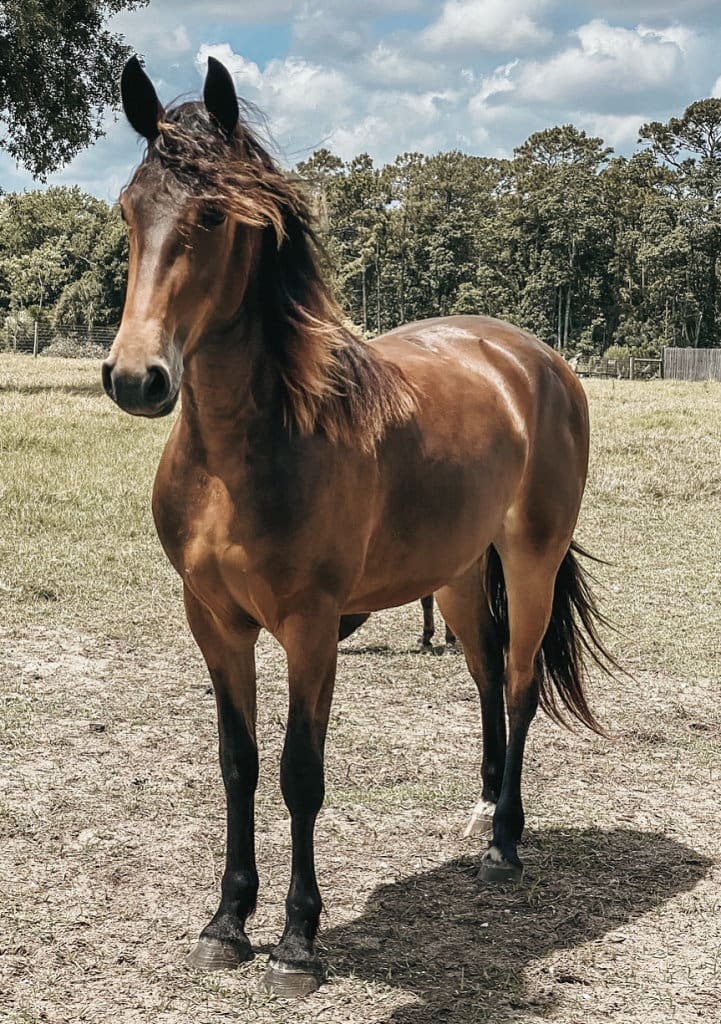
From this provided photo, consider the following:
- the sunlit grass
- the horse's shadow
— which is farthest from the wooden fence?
the horse's shadow

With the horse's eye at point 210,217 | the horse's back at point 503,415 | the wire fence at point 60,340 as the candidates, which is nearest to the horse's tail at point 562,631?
the horse's back at point 503,415

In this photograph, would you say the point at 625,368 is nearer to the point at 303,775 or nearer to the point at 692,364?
the point at 692,364

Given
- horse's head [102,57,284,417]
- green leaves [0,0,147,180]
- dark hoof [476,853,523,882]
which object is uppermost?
green leaves [0,0,147,180]

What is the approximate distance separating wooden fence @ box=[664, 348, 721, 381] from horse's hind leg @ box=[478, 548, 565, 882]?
46465 millimetres

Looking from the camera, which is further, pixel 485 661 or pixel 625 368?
pixel 625 368

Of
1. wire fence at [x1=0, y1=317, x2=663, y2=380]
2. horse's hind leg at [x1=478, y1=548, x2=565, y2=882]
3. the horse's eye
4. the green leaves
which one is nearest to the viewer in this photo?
the horse's eye

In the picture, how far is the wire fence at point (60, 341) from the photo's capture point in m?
37.9

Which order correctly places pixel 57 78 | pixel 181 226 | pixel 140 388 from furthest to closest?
pixel 57 78 → pixel 181 226 → pixel 140 388

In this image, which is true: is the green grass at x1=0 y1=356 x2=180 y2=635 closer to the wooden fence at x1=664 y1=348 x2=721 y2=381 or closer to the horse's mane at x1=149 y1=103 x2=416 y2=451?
the horse's mane at x1=149 y1=103 x2=416 y2=451

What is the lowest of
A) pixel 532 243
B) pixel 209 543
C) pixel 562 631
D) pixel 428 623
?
pixel 428 623

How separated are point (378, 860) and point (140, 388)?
233cm

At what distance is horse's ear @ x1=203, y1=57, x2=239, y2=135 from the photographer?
8.73ft

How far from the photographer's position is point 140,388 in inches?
93.0

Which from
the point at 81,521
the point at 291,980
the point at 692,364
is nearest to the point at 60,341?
the point at 692,364
